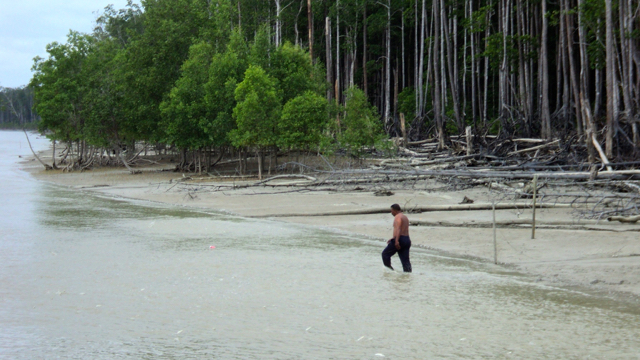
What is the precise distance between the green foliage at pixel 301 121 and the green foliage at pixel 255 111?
1.88 feet

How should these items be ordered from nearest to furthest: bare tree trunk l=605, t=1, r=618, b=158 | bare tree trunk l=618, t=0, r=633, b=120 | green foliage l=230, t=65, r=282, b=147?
bare tree trunk l=605, t=1, r=618, b=158, bare tree trunk l=618, t=0, r=633, b=120, green foliage l=230, t=65, r=282, b=147

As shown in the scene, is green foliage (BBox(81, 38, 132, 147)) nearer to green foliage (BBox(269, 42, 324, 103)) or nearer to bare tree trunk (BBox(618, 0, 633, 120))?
green foliage (BBox(269, 42, 324, 103))

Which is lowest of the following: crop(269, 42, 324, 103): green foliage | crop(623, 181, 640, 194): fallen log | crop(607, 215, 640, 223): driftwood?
crop(607, 215, 640, 223): driftwood

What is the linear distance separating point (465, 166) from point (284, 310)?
17.1 metres

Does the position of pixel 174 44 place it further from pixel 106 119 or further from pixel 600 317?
pixel 600 317

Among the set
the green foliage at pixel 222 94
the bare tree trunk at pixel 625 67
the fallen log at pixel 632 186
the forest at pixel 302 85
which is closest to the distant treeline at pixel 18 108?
the forest at pixel 302 85

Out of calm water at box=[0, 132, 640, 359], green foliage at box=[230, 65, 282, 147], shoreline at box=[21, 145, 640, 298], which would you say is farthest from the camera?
green foliage at box=[230, 65, 282, 147]

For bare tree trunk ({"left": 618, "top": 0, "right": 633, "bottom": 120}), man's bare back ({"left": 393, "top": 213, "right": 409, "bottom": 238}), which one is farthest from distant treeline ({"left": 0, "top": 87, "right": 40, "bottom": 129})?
man's bare back ({"left": 393, "top": 213, "right": 409, "bottom": 238})

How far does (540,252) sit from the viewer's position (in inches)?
495

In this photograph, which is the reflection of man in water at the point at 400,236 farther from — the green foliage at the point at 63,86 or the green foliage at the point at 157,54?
the green foliage at the point at 63,86

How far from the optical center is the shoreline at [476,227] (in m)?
11.1

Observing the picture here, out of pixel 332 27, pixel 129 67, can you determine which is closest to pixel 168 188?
pixel 129 67

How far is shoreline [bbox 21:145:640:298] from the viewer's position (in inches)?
436

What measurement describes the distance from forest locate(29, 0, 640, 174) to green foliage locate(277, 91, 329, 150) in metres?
0.07
